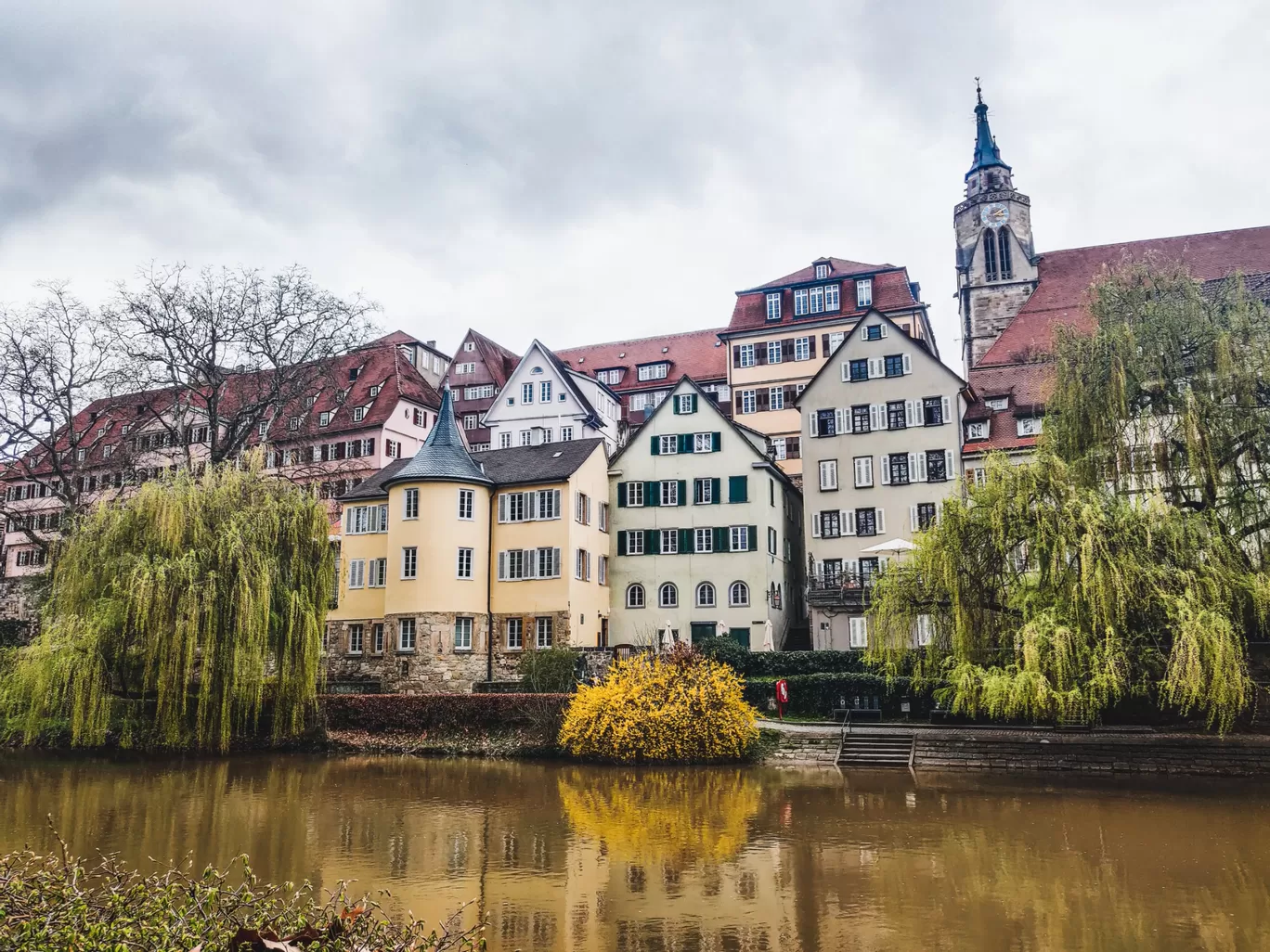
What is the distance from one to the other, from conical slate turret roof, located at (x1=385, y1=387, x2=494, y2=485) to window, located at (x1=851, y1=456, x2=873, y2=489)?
14345 millimetres

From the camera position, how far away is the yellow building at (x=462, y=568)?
3694 cm

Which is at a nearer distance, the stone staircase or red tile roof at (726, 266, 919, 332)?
the stone staircase

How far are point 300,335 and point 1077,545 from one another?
27912 millimetres

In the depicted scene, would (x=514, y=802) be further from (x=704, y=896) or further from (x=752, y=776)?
(x=704, y=896)

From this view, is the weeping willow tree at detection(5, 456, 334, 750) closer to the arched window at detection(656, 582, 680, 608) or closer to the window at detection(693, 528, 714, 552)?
the arched window at detection(656, 582, 680, 608)

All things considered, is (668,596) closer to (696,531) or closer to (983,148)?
(696,531)

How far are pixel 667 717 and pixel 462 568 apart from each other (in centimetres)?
1328

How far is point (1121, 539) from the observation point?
2422 cm

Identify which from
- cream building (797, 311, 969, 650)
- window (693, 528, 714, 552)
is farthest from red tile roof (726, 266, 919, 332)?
window (693, 528, 714, 552)

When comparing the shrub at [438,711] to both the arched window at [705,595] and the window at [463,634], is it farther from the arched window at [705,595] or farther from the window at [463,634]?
the arched window at [705,595]

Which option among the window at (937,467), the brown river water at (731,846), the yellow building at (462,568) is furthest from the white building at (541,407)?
the brown river water at (731,846)

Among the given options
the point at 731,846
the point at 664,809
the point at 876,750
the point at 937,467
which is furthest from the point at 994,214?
the point at 731,846

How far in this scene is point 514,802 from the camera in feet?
68.6

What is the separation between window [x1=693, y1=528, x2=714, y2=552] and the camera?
40125 mm
